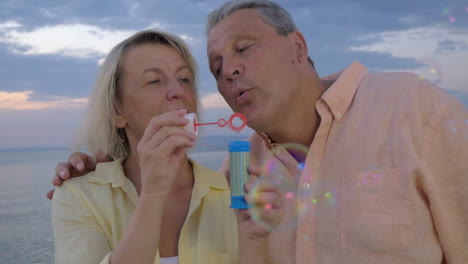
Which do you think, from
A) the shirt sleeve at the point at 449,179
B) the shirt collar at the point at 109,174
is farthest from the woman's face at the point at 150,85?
the shirt sleeve at the point at 449,179

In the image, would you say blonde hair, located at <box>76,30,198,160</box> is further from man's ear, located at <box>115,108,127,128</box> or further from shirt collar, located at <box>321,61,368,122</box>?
shirt collar, located at <box>321,61,368,122</box>

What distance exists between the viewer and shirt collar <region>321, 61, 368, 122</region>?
3.10 metres

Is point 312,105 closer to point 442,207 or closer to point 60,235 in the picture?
point 442,207


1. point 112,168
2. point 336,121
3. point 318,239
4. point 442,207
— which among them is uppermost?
point 336,121

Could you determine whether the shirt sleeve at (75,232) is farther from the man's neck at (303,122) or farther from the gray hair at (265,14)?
the gray hair at (265,14)

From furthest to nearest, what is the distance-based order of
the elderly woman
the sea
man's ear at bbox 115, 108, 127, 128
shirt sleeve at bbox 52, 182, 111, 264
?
the sea
man's ear at bbox 115, 108, 127, 128
the elderly woman
shirt sleeve at bbox 52, 182, 111, 264

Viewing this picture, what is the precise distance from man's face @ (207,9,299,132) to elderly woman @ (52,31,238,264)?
265 millimetres

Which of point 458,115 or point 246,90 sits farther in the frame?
point 246,90

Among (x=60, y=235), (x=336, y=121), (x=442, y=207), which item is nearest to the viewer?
(x=60, y=235)

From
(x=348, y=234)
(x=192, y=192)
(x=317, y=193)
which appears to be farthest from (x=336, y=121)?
(x=192, y=192)

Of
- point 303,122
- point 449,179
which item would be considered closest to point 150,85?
point 303,122

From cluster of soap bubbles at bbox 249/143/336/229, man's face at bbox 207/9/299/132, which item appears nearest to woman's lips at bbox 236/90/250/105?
man's face at bbox 207/9/299/132

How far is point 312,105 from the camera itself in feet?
10.7

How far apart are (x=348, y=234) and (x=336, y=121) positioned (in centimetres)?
77
